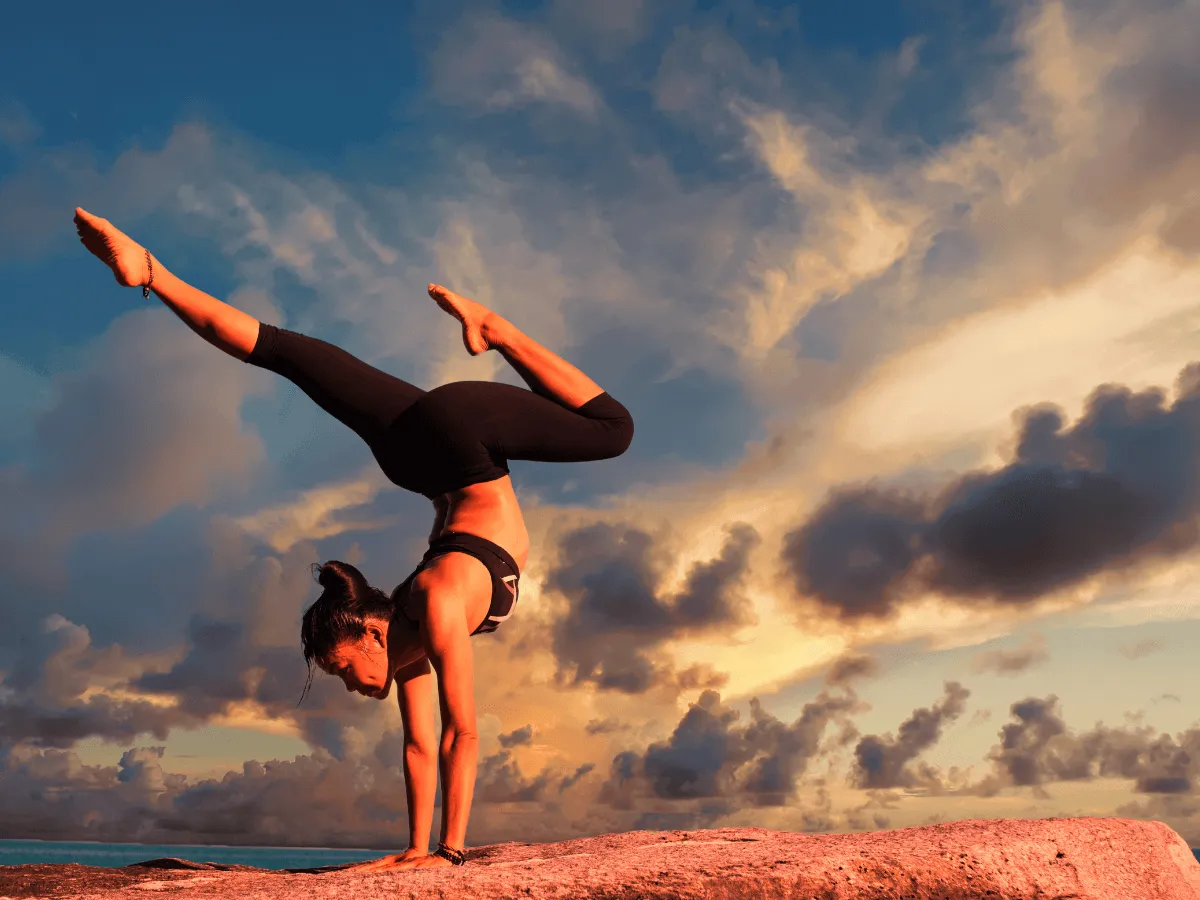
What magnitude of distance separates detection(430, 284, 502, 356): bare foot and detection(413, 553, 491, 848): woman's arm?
1283mm

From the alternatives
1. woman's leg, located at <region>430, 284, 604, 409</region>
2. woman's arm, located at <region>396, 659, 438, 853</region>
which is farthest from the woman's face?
woman's leg, located at <region>430, 284, 604, 409</region>

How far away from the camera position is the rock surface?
13.4 feet

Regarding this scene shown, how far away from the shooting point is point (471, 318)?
5633 mm

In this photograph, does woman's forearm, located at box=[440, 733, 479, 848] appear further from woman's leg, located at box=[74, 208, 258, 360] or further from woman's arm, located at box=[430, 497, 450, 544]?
woman's leg, located at box=[74, 208, 258, 360]

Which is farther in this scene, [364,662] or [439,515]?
[439,515]

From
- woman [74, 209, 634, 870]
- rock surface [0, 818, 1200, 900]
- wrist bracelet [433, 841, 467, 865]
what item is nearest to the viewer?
rock surface [0, 818, 1200, 900]

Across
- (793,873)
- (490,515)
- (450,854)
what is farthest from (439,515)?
(793,873)

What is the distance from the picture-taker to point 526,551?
569cm

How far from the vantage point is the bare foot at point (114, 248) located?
539 cm

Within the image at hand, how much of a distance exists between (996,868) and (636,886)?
1699 millimetres

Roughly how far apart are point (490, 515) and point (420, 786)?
1607 millimetres

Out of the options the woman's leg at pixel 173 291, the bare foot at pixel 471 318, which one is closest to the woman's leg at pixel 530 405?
the bare foot at pixel 471 318

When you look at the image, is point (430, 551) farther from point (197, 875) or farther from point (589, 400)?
point (197, 875)

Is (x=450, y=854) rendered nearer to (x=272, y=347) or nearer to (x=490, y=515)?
(x=490, y=515)
